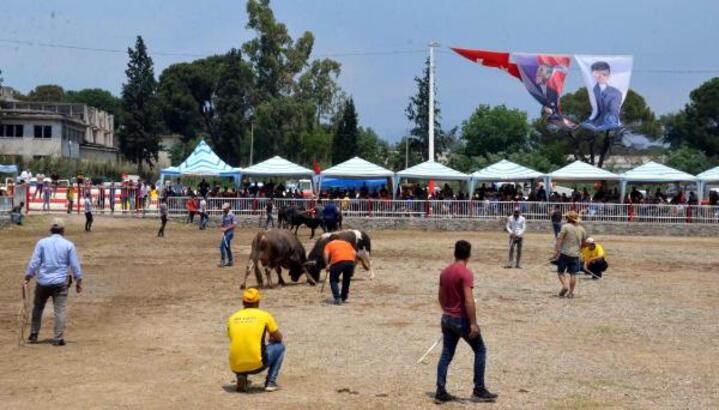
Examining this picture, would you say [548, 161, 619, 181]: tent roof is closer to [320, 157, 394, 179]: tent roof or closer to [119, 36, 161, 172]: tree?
[320, 157, 394, 179]: tent roof

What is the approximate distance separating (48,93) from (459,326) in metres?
131

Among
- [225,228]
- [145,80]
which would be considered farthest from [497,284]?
[145,80]

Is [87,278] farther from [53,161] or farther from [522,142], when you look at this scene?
[522,142]

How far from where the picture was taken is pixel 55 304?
12656 millimetres

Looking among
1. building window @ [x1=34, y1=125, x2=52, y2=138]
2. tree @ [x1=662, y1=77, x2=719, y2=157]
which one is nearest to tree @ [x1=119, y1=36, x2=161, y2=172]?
building window @ [x1=34, y1=125, x2=52, y2=138]

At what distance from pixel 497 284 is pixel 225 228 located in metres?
7.14

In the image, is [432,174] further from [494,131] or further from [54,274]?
[494,131]

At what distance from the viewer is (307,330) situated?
14141 millimetres

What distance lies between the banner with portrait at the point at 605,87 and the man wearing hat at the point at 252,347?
3602 centimetres

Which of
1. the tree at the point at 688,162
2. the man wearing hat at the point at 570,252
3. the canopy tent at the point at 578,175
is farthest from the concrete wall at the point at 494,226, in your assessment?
the tree at the point at 688,162

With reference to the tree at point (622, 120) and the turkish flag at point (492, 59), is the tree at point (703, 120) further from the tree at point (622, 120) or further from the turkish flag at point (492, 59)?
the turkish flag at point (492, 59)

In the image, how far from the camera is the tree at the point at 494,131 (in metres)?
92.2

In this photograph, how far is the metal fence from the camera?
41312 millimetres

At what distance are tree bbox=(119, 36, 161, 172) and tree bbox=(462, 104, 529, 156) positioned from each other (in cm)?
3093
